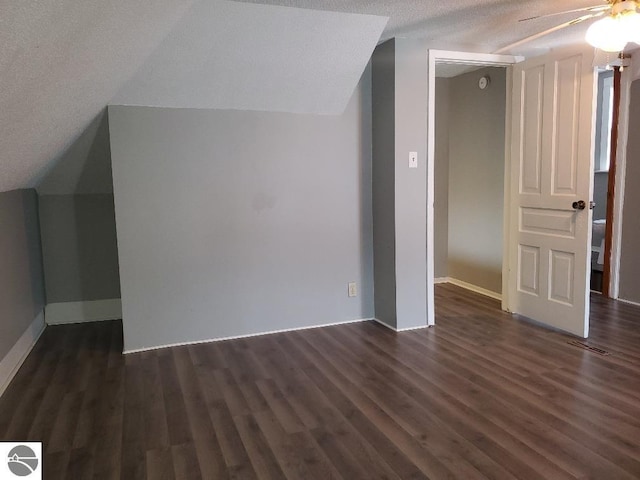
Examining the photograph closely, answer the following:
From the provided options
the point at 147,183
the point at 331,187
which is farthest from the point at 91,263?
the point at 331,187

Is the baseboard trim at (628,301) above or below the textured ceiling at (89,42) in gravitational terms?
below

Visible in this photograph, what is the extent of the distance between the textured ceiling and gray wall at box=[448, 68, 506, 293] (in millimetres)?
774

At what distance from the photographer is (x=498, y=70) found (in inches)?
177

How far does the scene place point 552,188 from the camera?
367 centimetres

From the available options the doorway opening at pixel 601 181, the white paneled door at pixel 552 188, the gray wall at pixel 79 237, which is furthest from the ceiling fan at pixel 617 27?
the gray wall at pixel 79 237

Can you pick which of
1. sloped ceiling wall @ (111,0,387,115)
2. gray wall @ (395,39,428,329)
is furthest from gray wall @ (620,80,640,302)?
sloped ceiling wall @ (111,0,387,115)

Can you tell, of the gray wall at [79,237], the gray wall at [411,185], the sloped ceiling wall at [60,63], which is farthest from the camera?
the gray wall at [79,237]

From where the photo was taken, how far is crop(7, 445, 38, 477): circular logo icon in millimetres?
2053

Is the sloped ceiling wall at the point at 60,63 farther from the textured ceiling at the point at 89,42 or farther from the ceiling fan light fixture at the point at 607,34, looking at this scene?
the ceiling fan light fixture at the point at 607,34

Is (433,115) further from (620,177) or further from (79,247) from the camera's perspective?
(79,247)

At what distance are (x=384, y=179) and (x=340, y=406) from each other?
1.83 meters

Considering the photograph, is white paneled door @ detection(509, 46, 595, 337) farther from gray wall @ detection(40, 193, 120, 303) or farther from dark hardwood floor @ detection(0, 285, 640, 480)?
gray wall @ detection(40, 193, 120, 303)

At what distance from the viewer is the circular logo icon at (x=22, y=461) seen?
205 centimetres

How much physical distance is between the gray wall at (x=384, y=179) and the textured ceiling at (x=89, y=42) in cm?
28
